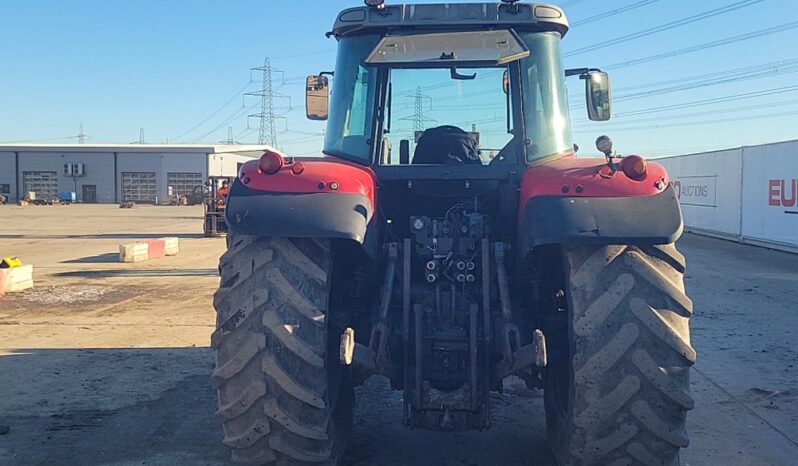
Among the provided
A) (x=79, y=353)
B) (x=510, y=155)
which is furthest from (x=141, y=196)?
(x=510, y=155)

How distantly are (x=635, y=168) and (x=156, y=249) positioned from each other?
51.8 ft

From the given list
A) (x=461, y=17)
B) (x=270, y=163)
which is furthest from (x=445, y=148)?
(x=270, y=163)

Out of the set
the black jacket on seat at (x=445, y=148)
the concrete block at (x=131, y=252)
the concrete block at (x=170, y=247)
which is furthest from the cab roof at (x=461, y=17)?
the concrete block at (x=170, y=247)

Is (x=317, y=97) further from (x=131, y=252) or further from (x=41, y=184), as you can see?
(x=41, y=184)

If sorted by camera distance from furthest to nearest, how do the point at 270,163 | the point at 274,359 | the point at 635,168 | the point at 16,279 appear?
1. the point at 16,279
2. the point at 270,163
3. the point at 635,168
4. the point at 274,359

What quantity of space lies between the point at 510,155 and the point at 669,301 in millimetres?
1479

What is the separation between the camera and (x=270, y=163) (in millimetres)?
3918

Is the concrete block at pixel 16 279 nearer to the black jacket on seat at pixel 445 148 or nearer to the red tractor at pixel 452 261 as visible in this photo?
the red tractor at pixel 452 261

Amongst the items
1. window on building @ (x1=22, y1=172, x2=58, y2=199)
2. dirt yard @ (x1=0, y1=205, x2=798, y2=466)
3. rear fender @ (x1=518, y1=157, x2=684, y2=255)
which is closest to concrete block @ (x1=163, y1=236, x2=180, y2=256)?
dirt yard @ (x1=0, y1=205, x2=798, y2=466)

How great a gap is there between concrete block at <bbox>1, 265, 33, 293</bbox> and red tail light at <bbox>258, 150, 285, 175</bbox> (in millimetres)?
9616

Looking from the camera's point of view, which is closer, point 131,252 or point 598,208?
point 598,208

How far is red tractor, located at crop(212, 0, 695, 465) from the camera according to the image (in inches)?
139

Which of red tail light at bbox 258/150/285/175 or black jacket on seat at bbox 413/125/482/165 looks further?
black jacket on seat at bbox 413/125/482/165

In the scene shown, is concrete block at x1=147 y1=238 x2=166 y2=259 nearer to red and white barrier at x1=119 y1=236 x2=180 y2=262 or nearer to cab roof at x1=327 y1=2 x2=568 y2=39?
red and white barrier at x1=119 y1=236 x2=180 y2=262
